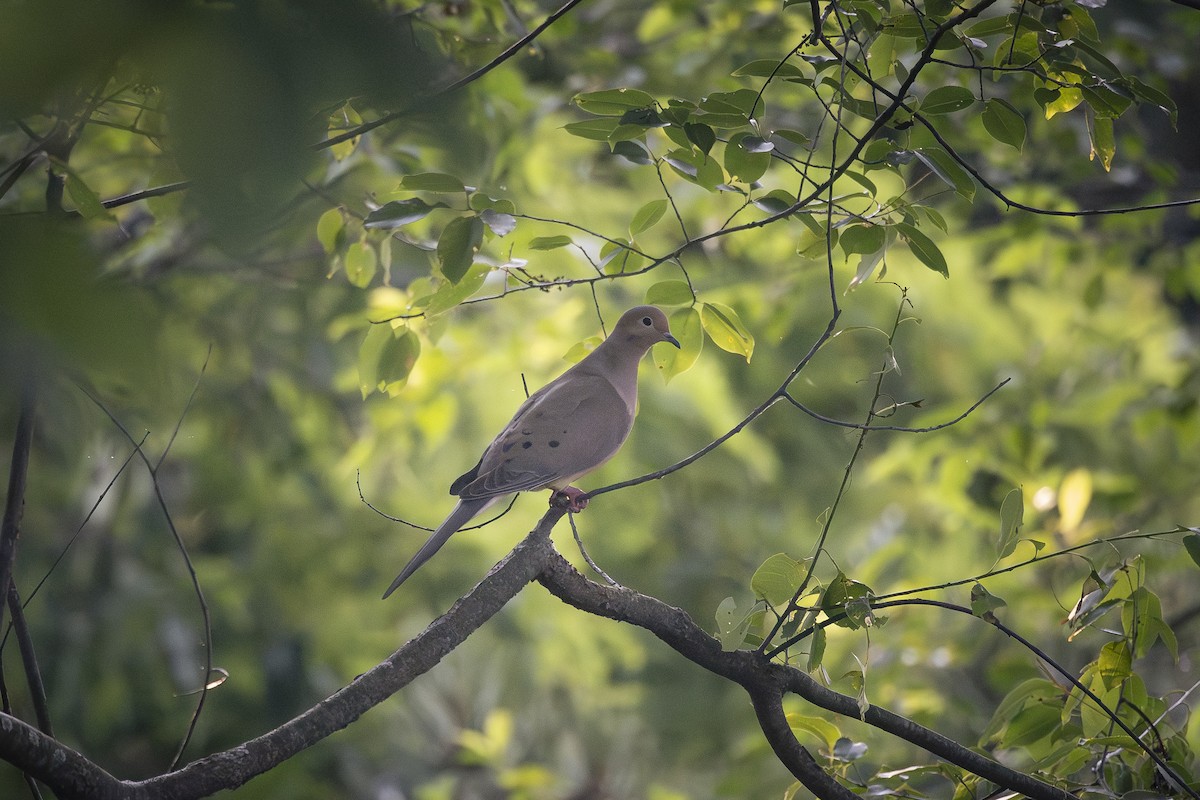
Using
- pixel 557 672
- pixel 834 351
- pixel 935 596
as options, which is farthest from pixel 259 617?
pixel 935 596

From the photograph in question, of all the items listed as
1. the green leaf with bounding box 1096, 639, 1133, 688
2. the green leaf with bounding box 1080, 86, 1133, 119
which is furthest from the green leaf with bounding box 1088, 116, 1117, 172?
the green leaf with bounding box 1096, 639, 1133, 688

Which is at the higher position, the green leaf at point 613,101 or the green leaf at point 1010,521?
the green leaf at point 613,101

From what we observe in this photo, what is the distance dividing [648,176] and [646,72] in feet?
2.16

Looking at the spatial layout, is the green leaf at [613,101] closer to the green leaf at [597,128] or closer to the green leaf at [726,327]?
the green leaf at [597,128]

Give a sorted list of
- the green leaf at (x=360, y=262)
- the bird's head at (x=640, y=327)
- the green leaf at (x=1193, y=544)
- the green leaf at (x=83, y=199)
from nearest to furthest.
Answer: the green leaf at (x=83, y=199), the green leaf at (x=1193, y=544), the green leaf at (x=360, y=262), the bird's head at (x=640, y=327)

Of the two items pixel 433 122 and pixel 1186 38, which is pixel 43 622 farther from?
pixel 1186 38

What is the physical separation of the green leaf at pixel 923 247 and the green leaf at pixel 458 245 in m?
0.82

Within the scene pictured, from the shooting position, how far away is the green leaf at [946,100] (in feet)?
5.95

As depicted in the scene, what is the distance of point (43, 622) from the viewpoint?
4.77 m

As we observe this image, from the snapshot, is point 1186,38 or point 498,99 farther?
point 1186,38

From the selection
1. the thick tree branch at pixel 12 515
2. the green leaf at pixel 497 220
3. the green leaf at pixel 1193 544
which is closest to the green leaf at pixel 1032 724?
the green leaf at pixel 1193 544

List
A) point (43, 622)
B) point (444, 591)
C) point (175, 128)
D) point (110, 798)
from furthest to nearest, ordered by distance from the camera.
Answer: point (444, 591) → point (43, 622) → point (110, 798) → point (175, 128)

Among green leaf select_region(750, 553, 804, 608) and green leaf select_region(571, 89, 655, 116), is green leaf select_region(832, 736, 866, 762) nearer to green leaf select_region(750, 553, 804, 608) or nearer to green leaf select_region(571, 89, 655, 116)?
green leaf select_region(750, 553, 804, 608)

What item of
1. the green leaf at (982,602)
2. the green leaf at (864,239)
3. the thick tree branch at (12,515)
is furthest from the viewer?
the green leaf at (864,239)
